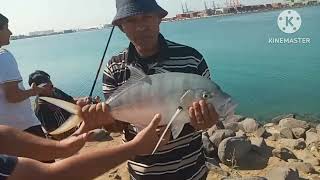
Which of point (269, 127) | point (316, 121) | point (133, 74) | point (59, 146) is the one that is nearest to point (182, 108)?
point (133, 74)

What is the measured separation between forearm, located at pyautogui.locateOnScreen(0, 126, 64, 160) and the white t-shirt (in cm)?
197

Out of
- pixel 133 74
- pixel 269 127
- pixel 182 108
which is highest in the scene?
pixel 133 74

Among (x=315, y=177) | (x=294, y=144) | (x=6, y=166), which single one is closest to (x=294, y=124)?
(x=294, y=144)

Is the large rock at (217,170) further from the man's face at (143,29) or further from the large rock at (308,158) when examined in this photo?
the man's face at (143,29)

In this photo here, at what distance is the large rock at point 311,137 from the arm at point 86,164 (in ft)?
30.4

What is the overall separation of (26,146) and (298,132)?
1080 cm

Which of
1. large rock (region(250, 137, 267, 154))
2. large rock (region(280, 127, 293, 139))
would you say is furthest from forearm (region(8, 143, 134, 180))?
large rock (region(280, 127, 293, 139))

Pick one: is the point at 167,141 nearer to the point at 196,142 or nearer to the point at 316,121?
the point at 196,142

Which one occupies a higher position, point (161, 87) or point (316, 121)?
point (161, 87)

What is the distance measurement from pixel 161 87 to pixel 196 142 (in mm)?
542

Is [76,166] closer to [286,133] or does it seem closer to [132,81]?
[132,81]

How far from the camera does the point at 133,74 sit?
9.68 ft

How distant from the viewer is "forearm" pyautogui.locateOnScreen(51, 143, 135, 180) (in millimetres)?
2086

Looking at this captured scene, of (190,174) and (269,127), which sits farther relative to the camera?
(269,127)
